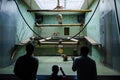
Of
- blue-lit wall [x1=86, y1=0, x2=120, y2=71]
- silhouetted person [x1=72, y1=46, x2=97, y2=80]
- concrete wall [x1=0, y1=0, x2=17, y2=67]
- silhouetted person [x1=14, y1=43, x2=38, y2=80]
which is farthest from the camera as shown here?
concrete wall [x1=0, y1=0, x2=17, y2=67]

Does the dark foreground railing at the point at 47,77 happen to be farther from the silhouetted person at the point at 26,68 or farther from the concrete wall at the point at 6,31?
the silhouetted person at the point at 26,68

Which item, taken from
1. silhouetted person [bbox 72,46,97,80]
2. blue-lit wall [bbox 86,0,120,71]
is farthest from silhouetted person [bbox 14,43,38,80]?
blue-lit wall [bbox 86,0,120,71]

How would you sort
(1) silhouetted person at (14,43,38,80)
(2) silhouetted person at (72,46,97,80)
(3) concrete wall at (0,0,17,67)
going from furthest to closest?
1. (3) concrete wall at (0,0,17,67)
2. (2) silhouetted person at (72,46,97,80)
3. (1) silhouetted person at (14,43,38,80)

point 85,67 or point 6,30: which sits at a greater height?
point 6,30

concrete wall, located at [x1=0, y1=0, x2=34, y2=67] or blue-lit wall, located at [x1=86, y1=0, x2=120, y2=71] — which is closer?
blue-lit wall, located at [x1=86, y1=0, x2=120, y2=71]

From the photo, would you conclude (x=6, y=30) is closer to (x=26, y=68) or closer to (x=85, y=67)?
(x=26, y=68)

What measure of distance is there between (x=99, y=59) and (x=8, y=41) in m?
4.11

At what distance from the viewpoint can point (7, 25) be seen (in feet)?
21.5

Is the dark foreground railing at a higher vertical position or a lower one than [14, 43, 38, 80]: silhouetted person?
lower

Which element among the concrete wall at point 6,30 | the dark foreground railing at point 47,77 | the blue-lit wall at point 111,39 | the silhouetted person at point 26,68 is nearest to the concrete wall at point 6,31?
the concrete wall at point 6,30

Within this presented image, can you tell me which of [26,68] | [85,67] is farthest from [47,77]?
[26,68]

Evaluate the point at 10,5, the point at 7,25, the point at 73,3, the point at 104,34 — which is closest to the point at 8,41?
the point at 7,25

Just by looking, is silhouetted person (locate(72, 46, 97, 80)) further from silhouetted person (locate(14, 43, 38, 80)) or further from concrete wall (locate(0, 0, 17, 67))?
concrete wall (locate(0, 0, 17, 67))

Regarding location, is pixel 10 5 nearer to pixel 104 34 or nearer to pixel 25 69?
pixel 104 34
